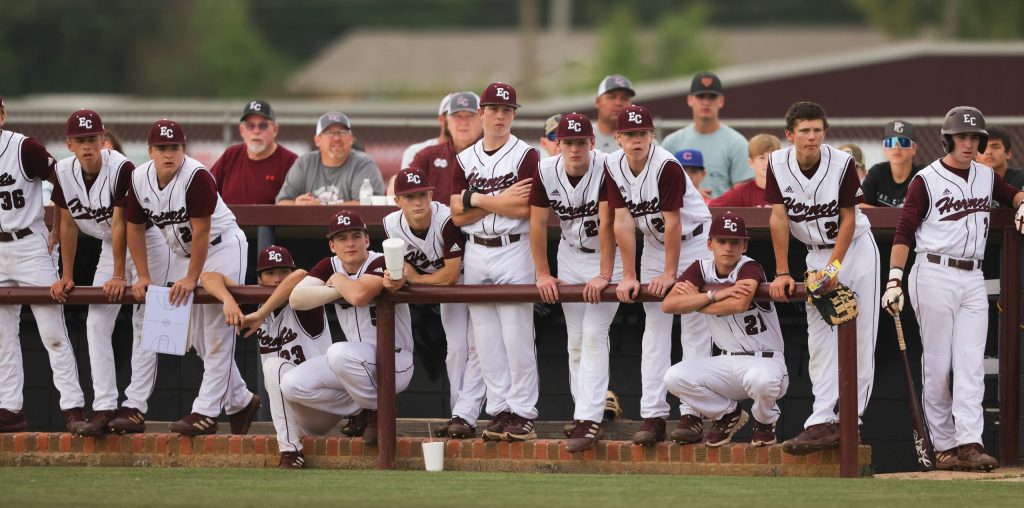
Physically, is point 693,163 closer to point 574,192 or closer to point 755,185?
point 755,185

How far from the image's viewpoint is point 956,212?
841cm

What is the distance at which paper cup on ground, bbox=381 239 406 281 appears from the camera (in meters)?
8.17

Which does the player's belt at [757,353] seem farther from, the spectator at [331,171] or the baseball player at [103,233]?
the baseball player at [103,233]

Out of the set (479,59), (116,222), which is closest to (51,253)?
(116,222)

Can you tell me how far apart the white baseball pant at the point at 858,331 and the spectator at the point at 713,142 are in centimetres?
225

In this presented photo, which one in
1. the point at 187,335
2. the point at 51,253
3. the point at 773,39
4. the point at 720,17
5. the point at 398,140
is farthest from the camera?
the point at 720,17

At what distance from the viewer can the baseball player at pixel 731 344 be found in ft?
26.4

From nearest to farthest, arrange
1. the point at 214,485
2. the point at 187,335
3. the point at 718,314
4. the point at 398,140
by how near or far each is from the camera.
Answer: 1. the point at 214,485
2. the point at 718,314
3. the point at 187,335
4. the point at 398,140

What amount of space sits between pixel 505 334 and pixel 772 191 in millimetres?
1667

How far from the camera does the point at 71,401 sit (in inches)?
355

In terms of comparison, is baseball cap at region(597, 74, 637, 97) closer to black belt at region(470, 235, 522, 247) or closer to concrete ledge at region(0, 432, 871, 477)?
black belt at region(470, 235, 522, 247)

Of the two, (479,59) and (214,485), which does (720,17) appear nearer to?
(479,59)

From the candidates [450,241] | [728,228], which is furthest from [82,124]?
[728,228]

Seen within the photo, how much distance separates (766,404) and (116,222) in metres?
3.88
